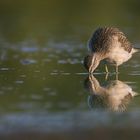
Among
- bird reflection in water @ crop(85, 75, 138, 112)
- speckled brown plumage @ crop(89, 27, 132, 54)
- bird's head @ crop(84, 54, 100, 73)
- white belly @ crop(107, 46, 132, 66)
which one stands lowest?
bird reflection in water @ crop(85, 75, 138, 112)

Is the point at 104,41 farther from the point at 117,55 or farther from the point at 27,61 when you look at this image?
→ the point at 27,61

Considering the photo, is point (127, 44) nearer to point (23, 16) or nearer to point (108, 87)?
point (108, 87)

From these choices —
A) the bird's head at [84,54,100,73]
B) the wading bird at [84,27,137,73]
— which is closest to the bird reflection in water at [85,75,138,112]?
the bird's head at [84,54,100,73]

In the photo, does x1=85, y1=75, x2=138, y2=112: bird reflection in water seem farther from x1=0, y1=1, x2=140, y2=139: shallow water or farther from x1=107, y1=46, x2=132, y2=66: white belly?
x1=107, y1=46, x2=132, y2=66: white belly

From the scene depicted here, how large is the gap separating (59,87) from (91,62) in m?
1.65

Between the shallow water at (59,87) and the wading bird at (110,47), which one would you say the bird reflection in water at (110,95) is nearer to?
the shallow water at (59,87)

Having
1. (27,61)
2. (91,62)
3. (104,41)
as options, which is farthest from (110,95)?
(27,61)

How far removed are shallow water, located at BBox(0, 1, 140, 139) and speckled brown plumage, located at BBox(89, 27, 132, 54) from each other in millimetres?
525

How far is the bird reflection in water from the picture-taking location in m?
12.5

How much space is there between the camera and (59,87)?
46.5ft

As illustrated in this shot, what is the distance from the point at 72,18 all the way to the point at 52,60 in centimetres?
983

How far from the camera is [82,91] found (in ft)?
45.4

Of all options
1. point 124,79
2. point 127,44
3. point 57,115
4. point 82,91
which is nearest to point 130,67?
point 127,44

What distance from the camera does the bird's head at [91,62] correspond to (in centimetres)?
1555
